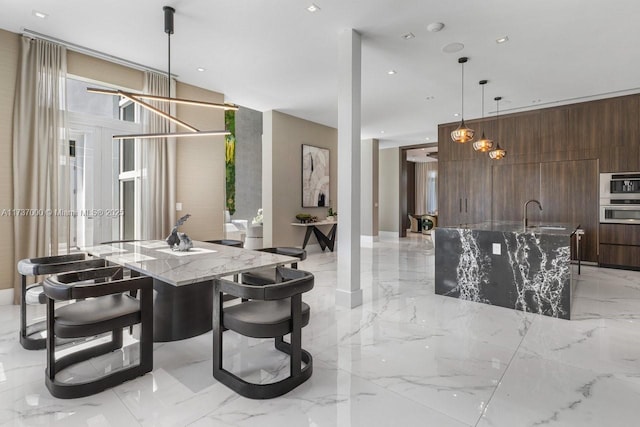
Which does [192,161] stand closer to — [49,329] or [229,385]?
[49,329]

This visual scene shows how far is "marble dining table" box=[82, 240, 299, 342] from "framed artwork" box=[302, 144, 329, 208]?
4511 millimetres

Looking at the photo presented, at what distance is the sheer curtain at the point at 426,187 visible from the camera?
534 inches

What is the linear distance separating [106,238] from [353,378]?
13.5ft

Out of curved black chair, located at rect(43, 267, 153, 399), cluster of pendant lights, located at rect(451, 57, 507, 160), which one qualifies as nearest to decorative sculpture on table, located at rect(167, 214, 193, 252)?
curved black chair, located at rect(43, 267, 153, 399)

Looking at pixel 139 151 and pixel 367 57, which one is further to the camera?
pixel 139 151

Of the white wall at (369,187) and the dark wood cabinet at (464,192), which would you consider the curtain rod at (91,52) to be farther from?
the dark wood cabinet at (464,192)

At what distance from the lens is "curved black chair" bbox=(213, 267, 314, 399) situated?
195 centimetres

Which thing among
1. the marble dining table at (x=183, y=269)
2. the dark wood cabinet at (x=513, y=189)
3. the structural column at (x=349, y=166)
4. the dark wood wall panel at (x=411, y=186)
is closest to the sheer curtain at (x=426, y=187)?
the dark wood wall panel at (x=411, y=186)

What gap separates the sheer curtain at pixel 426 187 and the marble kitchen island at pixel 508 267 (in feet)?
32.2

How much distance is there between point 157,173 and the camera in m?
4.84

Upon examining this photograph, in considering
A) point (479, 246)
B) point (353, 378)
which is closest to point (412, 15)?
point (479, 246)

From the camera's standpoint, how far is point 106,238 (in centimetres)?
466

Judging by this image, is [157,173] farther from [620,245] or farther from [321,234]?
[620,245]

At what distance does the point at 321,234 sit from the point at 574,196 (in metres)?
4.99
